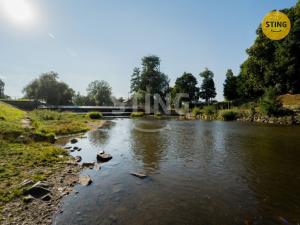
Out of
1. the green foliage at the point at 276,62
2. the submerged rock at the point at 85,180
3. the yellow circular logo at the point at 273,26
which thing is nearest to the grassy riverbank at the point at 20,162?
the submerged rock at the point at 85,180

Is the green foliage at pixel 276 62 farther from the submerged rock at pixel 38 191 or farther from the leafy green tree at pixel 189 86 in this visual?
the submerged rock at pixel 38 191

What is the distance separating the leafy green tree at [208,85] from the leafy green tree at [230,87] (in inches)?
172

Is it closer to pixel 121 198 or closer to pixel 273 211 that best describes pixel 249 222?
pixel 273 211

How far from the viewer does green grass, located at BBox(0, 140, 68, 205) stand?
21.9 feet

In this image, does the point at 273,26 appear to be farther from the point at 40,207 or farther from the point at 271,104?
the point at 40,207

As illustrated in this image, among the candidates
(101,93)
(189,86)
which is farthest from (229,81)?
(101,93)

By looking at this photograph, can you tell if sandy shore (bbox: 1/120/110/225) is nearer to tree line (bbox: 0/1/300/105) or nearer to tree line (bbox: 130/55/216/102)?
tree line (bbox: 0/1/300/105)

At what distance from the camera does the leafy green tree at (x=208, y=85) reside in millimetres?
65938

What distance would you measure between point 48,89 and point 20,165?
242ft

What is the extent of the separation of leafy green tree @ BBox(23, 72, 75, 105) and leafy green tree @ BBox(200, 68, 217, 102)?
51612 mm

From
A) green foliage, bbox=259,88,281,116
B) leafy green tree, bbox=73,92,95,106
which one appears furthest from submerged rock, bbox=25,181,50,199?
leafy green tree, bbox=73,92,95,106

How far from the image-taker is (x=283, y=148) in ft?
47.9

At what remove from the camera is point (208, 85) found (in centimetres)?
6612

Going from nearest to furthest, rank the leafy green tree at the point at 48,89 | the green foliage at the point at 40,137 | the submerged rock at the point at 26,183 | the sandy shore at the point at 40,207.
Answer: the sandy shore at the point at 40,207, the submerged rock at the point at 26,183, the green foliage at the point at 40,137, the leafy green tree at the point at 48,89
